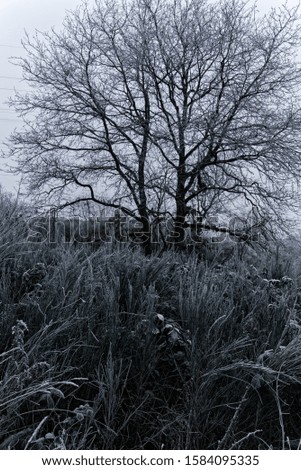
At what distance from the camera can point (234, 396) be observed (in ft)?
10.4

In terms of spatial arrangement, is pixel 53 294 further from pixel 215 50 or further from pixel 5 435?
pixel 215 50

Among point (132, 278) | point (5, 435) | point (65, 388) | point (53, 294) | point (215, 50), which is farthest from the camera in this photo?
point (215, 50)

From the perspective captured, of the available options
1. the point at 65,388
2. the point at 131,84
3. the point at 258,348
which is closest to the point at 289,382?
the point at 258,348

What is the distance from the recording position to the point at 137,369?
3324 millimetres

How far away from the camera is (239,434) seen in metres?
3.07

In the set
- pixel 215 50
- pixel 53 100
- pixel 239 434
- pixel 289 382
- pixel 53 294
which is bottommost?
pixel 239 434

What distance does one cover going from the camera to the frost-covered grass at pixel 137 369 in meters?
2.79

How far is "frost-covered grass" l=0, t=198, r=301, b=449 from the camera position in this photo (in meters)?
2.79

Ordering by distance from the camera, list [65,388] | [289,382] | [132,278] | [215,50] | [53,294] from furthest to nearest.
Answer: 1. [215,50]
2. [132,278]
3. [53,294]
4. [289,382]
5. [65,388]

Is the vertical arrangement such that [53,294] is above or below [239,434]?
above

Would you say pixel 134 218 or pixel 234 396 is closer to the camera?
pixel 234 396

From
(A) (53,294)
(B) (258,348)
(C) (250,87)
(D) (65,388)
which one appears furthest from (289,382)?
(C) (250,87)

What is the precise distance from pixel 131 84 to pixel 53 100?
274cm

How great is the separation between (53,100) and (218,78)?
5.63 metres
